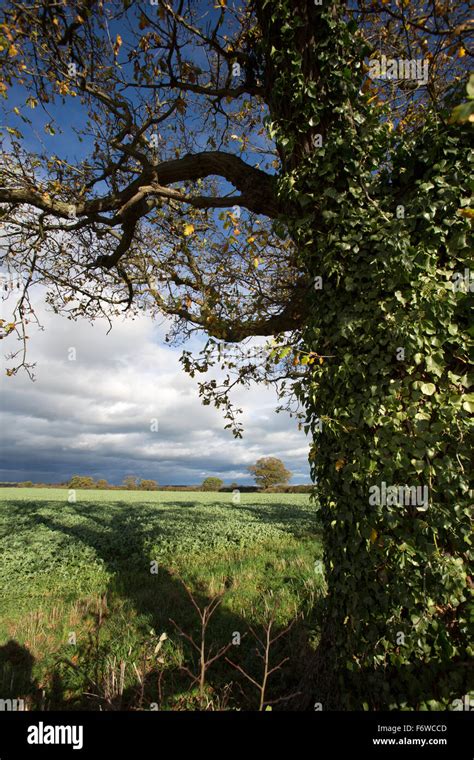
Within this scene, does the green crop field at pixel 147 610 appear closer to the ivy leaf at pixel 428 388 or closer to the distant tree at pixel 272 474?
the ivy leaf at pixel 428 388

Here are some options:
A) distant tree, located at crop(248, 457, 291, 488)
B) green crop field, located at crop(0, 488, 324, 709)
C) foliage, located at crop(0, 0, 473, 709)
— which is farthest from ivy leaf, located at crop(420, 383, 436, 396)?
distant tree, located at crop(248, 457, 291, 488)

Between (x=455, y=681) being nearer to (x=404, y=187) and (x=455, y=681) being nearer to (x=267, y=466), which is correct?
(x=404, y=187)

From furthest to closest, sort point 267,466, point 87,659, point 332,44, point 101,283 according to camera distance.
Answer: point 267,466 → point 101,283 → point 87,659 → point 332,44

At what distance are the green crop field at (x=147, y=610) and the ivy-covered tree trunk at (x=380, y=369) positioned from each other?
3.46 feet

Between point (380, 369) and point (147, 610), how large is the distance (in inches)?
241

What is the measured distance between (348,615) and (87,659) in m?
3.78

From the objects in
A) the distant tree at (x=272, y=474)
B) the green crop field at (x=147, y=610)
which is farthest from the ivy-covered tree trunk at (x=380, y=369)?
the distant tree at (x=272, y=474)

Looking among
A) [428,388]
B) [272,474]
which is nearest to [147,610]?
[428,388]

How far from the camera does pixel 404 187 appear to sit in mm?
4223

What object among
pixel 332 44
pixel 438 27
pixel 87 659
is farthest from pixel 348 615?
pixel 438 27

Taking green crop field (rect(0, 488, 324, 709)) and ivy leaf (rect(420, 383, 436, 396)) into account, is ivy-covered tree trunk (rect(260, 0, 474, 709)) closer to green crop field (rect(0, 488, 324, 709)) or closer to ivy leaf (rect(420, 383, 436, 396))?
ivy leaf (rect(420, 383, 436, 396))

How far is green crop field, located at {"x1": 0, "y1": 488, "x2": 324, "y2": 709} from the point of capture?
15.5 ft

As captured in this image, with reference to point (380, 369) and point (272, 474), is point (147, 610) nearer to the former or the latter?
point (380, 369)

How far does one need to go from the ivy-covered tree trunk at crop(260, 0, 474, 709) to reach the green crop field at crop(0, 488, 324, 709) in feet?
3.46
